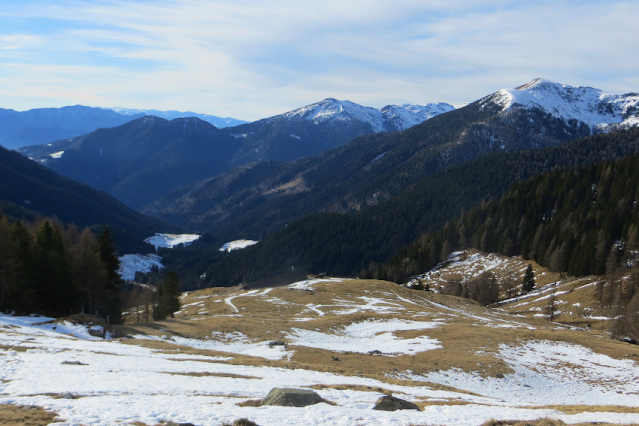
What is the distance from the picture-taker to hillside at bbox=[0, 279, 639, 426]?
20.6m

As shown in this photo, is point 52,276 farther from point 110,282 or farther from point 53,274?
point 110,282

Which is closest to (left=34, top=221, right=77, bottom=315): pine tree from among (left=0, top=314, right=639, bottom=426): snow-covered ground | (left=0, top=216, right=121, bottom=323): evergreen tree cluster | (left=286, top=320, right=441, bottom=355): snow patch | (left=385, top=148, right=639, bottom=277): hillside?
(left=0, top=216, right=121, bottom=323): evergreen tree cluster

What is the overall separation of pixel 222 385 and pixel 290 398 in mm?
6919

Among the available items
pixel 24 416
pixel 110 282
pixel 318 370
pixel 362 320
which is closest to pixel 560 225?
pixel 362 320

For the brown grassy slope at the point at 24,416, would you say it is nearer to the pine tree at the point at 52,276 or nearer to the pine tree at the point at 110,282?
the pine tree at the point at 52,276

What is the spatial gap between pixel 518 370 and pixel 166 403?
114 ft

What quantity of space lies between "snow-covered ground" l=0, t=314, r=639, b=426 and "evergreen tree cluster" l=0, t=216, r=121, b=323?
6.11m

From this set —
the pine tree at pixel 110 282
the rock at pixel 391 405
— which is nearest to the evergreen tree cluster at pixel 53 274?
the pine tree at pixel 110 282

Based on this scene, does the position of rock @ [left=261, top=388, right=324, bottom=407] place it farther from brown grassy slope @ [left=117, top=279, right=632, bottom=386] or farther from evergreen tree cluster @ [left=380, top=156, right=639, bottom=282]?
evergreen tree cluster @ [left=380, top=156, right=639, bottom=282]

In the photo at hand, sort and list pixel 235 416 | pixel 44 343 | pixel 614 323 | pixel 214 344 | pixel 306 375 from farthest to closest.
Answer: pixel 614 323, pixel 214 344, pixel 44 343, pixel 306 375, pixel 235 416

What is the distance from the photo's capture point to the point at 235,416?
18844 millimetres

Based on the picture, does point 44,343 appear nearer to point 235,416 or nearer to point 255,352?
point 255,352

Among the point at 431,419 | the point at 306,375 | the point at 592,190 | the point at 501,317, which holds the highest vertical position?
the point at 592,190

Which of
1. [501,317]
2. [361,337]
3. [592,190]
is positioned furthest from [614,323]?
[592,190]
